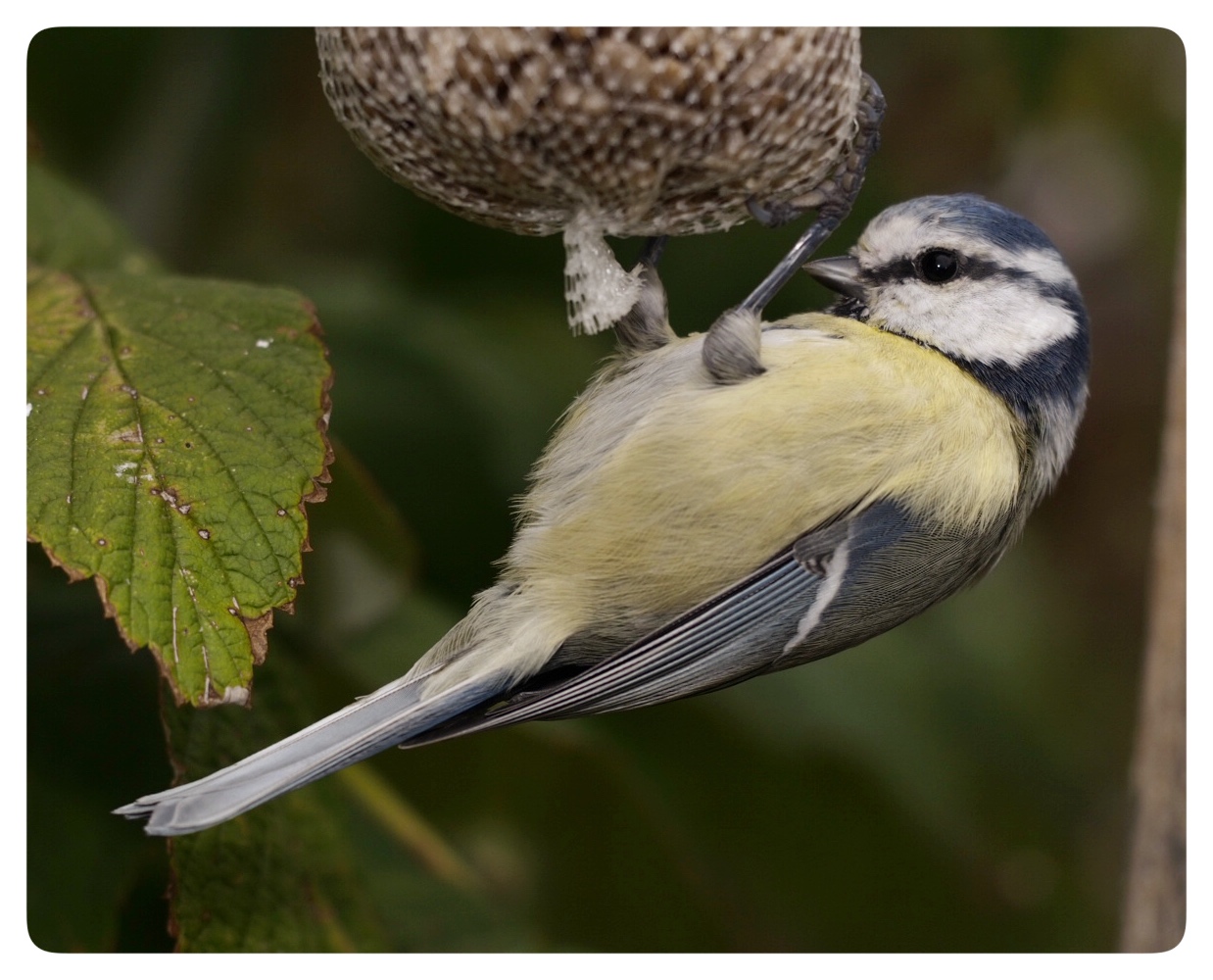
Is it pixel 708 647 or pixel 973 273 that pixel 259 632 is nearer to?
pixel 708 647

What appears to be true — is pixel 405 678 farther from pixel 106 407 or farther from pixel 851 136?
pixel 851 136

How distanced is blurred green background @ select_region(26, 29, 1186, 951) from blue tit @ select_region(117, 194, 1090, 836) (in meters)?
0.17

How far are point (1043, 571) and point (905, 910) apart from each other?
607 millimetres

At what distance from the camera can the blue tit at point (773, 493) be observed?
0.97 meters

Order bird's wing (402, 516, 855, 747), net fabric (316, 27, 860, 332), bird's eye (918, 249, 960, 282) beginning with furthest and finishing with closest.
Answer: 1. bird's eye (918, 249, 960, 282)
2. bird's wing (402, 516, 855, 747)
3. net fabric (316, 27, 860, 332)

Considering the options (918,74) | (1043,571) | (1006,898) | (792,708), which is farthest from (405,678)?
(1043,571)

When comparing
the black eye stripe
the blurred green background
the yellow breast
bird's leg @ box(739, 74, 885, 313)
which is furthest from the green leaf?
the black eye stripe

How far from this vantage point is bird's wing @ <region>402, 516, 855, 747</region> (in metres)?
0.95

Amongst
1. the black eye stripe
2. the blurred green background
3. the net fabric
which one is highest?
the net fabric

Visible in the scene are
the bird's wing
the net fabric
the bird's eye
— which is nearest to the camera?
the net fabric

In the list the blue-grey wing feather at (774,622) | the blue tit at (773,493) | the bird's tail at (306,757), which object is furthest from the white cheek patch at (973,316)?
the bird's tail at (306,757)

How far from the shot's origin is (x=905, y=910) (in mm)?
1284

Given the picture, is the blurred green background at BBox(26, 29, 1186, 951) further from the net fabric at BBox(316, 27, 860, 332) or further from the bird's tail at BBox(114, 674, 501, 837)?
the net fabric at BBox(316, 27, 860, 332)

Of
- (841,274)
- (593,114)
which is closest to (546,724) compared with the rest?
(841,274)
